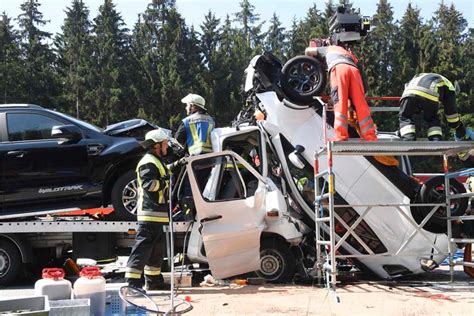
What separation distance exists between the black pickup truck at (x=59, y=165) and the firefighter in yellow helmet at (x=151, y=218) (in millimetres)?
1018

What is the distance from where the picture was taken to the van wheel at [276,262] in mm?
7047

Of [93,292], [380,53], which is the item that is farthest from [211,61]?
[93,292]

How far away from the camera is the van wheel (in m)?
7.05

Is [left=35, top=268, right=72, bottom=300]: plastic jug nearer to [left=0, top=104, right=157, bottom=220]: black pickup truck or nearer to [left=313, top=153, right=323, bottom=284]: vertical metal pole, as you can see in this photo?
[left=313, top=153, right=323, bottom=284]: vertical metal pole

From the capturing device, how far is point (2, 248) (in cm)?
764

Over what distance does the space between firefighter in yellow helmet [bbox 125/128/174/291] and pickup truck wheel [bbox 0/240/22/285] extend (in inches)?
83.2

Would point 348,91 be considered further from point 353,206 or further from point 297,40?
point 297,40

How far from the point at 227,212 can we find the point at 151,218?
930 mm

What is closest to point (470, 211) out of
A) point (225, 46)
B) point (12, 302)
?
point (12, 302)

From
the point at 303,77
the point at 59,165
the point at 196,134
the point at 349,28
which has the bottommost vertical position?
the point at 59,165

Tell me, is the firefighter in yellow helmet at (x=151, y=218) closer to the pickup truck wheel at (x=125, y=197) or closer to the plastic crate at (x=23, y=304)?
the pickup truck wheel at (x=125, y=197)

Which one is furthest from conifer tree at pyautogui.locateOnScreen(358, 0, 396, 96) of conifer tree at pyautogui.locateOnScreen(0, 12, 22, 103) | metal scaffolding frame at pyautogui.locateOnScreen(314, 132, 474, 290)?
metal scaffolding frame at pyautogui.locateOnScreen(314, 132, 474, 290)

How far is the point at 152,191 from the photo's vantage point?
21.6 ft

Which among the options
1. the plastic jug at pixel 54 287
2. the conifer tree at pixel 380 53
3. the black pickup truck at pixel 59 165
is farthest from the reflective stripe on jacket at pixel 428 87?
the conifer tree at pixel 380 53
